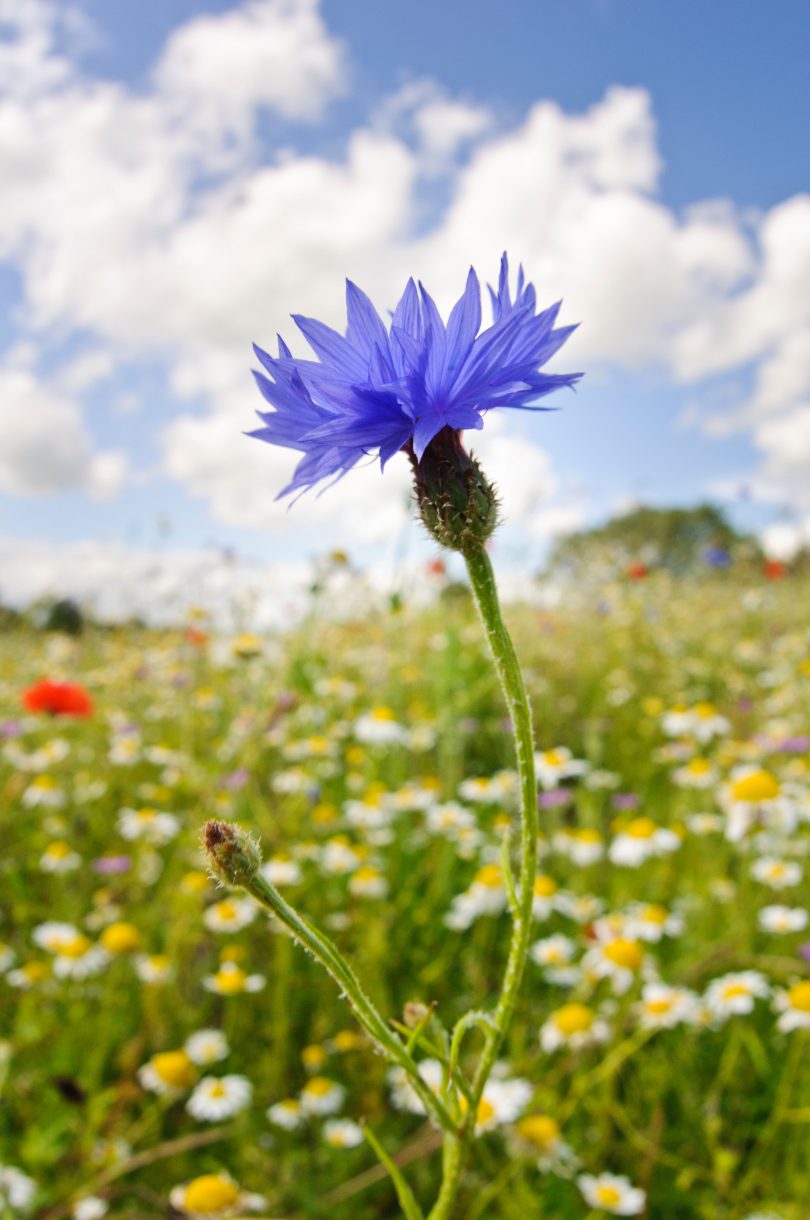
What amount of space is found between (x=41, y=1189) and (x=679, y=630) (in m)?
4.70

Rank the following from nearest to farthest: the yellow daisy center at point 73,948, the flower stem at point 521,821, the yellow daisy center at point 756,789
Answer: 1. the flower stem at point 521,821
2. the yellow daisy center at point 73,948
3. the yellow daisy center at point 756,789

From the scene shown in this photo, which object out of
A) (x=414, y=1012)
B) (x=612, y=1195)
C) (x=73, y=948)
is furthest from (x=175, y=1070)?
(x=414, y=1012)

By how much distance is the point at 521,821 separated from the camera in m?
0.60

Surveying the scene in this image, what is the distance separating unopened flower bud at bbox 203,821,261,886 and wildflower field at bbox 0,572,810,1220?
0.66ft

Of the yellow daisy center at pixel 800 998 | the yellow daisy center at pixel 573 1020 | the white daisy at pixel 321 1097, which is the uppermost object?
the yellow daisy center at pixel 800 998

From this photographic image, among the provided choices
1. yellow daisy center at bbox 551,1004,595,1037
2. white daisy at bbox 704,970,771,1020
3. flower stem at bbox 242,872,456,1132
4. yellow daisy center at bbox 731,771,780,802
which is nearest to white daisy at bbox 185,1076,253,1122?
→ yellow daisy center at bbox 551,1004,595,1037

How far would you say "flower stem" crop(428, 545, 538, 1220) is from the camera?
0.60 m

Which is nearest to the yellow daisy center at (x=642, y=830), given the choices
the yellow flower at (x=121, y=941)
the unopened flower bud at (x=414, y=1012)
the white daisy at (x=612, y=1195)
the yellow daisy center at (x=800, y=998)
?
the yellow daisy center at (x=800, y=998)

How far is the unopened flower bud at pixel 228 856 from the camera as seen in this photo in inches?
24.4

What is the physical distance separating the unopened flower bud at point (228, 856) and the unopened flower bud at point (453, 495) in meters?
0.27

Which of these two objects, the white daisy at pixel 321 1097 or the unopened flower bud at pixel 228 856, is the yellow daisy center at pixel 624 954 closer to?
the white daisy at pixel 321 1097

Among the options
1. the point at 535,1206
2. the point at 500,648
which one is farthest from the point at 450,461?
the point at 535,1206

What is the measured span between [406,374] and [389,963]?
1857 millimetres

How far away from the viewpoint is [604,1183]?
1.53 meters
